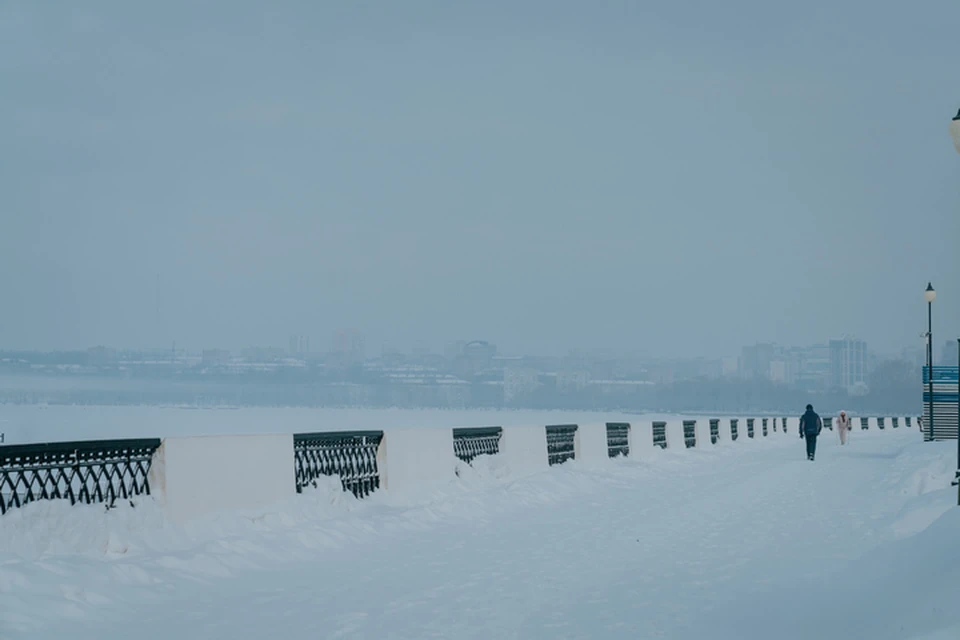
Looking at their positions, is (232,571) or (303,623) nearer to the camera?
(303,623)

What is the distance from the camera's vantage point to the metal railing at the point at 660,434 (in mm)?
Answer: 35406

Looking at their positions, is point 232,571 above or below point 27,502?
below

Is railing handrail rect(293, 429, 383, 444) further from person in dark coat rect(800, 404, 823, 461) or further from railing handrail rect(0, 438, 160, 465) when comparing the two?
person in dark coat rect(800, 404, 823, 461)

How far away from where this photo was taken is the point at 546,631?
796 cm

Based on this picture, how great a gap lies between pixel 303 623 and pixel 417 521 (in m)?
6.50

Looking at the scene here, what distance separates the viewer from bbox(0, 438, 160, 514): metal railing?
392 inches

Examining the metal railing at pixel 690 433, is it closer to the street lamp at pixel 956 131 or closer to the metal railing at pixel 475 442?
the metal railing at pixel 475 442

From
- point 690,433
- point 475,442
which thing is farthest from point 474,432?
point 690,433

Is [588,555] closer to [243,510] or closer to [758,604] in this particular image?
[758,604]

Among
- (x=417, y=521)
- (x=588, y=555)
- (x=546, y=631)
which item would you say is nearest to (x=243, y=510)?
(x=417, y=521)

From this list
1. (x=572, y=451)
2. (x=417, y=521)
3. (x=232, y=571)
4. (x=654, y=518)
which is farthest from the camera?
(x=572, y=451)

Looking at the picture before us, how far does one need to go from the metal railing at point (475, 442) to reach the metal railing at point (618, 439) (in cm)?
821

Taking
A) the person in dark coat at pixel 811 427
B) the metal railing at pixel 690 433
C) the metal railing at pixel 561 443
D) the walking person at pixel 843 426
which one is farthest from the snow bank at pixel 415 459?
the walking person at pixel 843 426

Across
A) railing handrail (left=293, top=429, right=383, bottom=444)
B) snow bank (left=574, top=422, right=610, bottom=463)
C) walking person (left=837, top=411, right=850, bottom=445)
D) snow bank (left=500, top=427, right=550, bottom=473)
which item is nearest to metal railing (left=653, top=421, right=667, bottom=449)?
snow bank (left=574, top=422, right=610, bottom=463)
